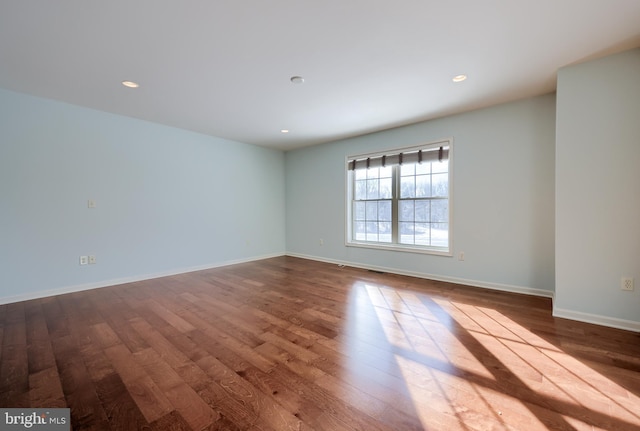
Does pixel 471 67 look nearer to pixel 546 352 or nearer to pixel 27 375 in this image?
pixel 546 352

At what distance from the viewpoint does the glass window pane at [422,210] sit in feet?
14.0

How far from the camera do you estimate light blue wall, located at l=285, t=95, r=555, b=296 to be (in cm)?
327

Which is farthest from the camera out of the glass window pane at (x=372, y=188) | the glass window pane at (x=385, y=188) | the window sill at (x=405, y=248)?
the glass window pane at (x=372, y=188)

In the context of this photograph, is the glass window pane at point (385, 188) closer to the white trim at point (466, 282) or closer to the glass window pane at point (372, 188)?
the glass window pane at point (372, 188)

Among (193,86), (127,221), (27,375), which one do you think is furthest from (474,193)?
(127,221)

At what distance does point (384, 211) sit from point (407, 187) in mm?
614

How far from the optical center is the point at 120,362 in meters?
1.92

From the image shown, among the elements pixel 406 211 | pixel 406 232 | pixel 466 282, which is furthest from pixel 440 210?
pixel 466 282

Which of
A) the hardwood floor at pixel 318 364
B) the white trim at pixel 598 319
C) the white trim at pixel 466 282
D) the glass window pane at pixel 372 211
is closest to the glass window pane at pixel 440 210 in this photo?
the white trim at pixel 466 282

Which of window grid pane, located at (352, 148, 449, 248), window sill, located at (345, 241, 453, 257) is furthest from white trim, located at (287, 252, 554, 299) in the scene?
window grid pane, located at (352, 148, 449, 248)

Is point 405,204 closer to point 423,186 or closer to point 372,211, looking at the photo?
point 423,186

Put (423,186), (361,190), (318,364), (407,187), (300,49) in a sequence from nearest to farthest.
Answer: (318,364), (300,49), (423,186), (407,187), (361,190)

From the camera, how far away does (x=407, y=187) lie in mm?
4496

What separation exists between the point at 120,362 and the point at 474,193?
14.4ft
